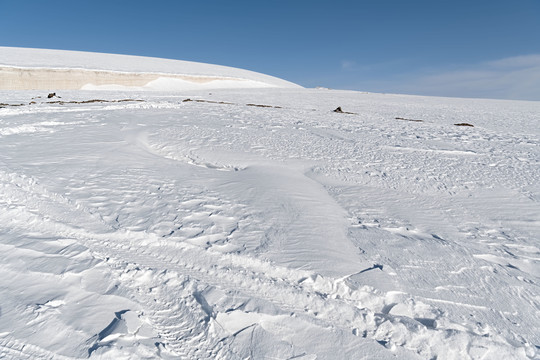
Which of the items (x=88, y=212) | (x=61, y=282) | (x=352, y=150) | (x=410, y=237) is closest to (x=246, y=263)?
(x=61, y=282)

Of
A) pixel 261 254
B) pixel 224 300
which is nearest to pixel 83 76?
pixel 261 254

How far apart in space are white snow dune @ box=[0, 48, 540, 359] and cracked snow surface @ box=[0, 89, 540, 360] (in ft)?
0.03

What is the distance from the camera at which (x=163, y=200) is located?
288cm

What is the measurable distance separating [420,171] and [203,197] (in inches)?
105

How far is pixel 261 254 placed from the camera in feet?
7.16

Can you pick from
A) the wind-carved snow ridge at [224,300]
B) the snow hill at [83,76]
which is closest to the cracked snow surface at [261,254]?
the wind-carved snow ridge at [224,300]

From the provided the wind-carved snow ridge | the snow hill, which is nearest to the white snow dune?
the wind-carved snow ridge

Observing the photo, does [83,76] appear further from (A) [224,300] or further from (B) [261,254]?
(A) [224,300]

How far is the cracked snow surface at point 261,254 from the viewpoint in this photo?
1.54 m

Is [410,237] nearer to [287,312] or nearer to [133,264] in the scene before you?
[287,312]

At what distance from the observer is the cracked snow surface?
154 centimetres

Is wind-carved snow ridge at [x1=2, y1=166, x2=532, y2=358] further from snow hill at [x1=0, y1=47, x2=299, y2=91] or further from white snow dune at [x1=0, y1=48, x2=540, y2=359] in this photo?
snow hill at [x1=0, y1=47, x2=299, y2=91]

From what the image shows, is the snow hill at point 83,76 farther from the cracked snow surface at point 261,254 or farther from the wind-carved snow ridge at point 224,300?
the wind-carved snow ridge at point 224,300

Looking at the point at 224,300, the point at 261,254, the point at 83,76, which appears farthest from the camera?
the point at 83,76
